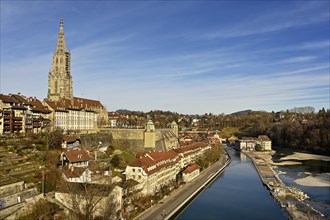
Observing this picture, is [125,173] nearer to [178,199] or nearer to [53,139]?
[178,199]

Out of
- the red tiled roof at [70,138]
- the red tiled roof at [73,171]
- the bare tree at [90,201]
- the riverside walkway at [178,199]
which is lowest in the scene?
the riverside walkway at [178,199]

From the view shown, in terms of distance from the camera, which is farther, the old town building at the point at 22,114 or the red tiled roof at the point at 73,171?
the old town building at the point at 22,114

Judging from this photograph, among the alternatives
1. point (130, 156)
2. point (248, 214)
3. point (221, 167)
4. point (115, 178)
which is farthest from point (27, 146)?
point (221, 167)

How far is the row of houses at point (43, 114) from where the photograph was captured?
3578 centimetres

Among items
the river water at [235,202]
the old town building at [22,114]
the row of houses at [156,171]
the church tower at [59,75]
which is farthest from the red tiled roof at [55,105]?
the river water at [235,202]

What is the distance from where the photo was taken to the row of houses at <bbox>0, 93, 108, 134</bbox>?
35.8 meters

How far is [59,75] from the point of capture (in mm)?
53188

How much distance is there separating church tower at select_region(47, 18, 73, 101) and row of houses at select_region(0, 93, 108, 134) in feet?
8.42

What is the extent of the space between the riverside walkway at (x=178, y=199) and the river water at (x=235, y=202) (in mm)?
697

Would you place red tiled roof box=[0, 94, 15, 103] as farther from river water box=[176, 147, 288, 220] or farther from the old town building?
river water box=[176, 147, 288, 220]

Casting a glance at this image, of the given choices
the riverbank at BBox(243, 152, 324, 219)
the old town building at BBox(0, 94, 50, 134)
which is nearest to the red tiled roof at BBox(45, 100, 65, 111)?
the old town building at BBox(0, 94, 50, 134)

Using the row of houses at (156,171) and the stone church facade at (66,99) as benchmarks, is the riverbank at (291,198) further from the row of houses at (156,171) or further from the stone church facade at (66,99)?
the stone church facade at (66,99)

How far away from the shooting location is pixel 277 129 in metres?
95.5

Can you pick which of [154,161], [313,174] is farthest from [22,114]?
[313,174]
